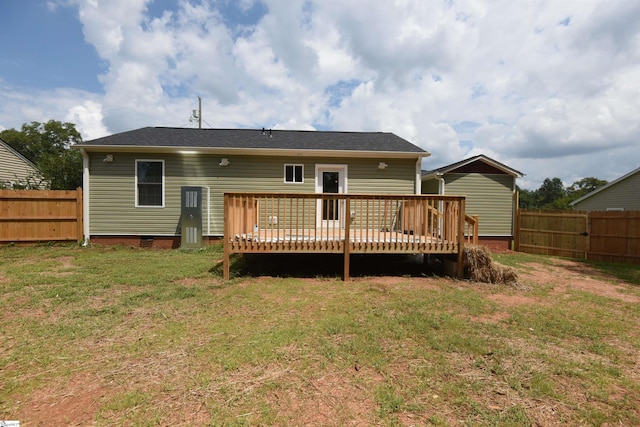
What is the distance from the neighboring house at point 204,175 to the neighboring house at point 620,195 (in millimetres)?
10925

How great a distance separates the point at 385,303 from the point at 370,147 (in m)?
6.02

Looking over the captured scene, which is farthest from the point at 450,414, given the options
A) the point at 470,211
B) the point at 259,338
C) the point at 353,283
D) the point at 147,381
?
the point at 470,211

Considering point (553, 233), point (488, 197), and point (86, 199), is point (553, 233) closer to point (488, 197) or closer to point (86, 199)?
point (488, 197)

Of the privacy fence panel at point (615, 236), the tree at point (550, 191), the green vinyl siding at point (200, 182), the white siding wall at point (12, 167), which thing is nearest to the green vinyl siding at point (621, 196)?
the privacy fence panel at point (615, 236)

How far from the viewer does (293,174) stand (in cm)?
893

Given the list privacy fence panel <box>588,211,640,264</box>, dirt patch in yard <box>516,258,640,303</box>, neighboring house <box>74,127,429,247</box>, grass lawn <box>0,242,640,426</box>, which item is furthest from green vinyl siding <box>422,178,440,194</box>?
grass lawn <box>0,242,640,426</box>

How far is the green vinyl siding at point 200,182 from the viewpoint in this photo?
861 centimetres

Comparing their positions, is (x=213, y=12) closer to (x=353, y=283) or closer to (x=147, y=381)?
(x=353, y=283)

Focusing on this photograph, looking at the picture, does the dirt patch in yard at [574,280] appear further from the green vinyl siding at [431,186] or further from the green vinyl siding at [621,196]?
the green vinyl siding at [621,196]

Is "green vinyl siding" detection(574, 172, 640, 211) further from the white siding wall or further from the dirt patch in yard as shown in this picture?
the white siding wall

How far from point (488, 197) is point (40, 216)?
14036 millimetres

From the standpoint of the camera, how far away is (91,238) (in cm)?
863

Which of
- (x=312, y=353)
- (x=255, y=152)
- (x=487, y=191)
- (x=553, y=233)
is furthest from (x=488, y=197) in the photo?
(x=312, y=353)

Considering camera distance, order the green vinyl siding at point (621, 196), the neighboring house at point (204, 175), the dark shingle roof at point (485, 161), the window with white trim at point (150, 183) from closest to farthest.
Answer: the neighboring house at point (204, 175) → the window with white trim at point (150, 183) → the dark shingle roof at point (485, 161) → the green vinyl siding at point (621, 196)
